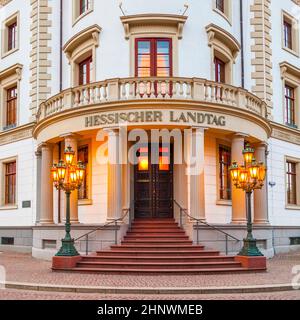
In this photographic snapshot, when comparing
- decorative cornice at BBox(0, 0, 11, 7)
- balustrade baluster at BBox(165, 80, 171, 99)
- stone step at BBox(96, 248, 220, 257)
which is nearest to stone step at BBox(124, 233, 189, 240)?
stone step at BBox(96, 248, 220, 257)

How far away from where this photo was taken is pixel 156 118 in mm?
18500

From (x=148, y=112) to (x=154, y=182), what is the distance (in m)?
3.39

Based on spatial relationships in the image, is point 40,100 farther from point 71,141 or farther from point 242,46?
point 242,46

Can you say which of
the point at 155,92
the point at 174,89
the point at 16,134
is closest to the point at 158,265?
the point at 155,92

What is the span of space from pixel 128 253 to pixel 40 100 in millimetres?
10503

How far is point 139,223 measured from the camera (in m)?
19.6

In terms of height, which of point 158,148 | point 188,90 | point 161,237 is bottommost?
point 161,237

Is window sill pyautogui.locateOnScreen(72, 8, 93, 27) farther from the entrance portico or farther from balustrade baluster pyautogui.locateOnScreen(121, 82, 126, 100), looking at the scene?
balustrade baluster pyautogui.locateOnScreen(121, 82, 126, 100)

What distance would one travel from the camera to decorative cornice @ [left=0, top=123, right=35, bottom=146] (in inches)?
984

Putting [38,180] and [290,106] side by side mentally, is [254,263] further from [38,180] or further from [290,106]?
[290,106]

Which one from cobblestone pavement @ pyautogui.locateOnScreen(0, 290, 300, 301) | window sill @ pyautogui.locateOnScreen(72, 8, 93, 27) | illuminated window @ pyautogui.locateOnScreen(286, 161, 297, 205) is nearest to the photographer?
cobblestone pavement @ pyautogui.locateOnScreen(0, 290, 300, 301)

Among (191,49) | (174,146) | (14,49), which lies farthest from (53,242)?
(14,49)

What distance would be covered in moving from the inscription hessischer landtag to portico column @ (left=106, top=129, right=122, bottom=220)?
0.49 metres

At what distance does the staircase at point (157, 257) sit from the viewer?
15.7 m
